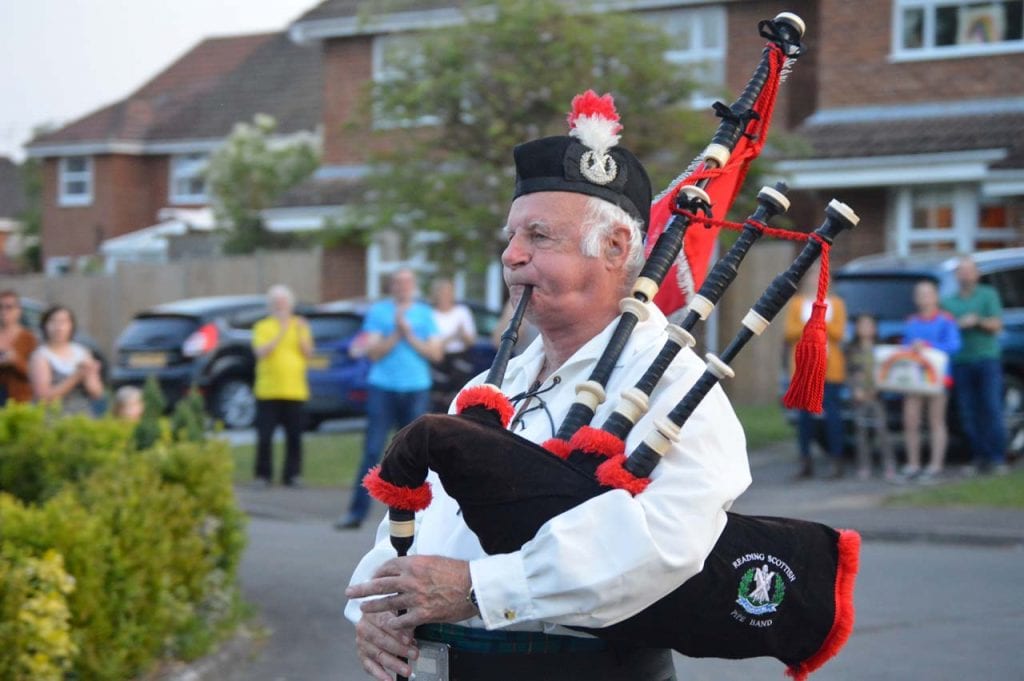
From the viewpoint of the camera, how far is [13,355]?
11930mm

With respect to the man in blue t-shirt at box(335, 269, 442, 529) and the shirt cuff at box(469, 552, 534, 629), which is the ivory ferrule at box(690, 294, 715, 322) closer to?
the shirt cuff at box(469, 552, 534, 629)

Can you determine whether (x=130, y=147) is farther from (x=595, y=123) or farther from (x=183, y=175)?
(x=595, y=123)

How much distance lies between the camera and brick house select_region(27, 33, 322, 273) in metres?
39.7

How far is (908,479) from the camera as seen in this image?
1373cm

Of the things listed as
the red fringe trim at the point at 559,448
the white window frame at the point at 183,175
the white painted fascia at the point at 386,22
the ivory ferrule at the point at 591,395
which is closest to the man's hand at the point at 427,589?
the red fringe trim at the point at 559,448

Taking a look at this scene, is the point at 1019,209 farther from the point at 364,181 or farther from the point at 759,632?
the point at 759,632

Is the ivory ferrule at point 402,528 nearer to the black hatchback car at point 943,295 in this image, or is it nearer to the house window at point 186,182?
the black hatchback car at point 943,295

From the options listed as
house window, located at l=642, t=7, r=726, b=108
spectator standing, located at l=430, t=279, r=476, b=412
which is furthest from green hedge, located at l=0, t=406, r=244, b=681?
house window, located at l=642, t=7, r=726, b=108

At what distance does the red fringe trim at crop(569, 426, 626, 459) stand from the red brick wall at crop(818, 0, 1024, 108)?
20146 millimetres

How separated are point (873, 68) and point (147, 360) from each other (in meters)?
11.7

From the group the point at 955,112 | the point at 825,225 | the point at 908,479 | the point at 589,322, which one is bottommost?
the point at 908,479

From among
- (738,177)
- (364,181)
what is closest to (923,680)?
(738,177)

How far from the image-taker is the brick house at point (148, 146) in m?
39.7

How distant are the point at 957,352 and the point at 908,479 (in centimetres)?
131
